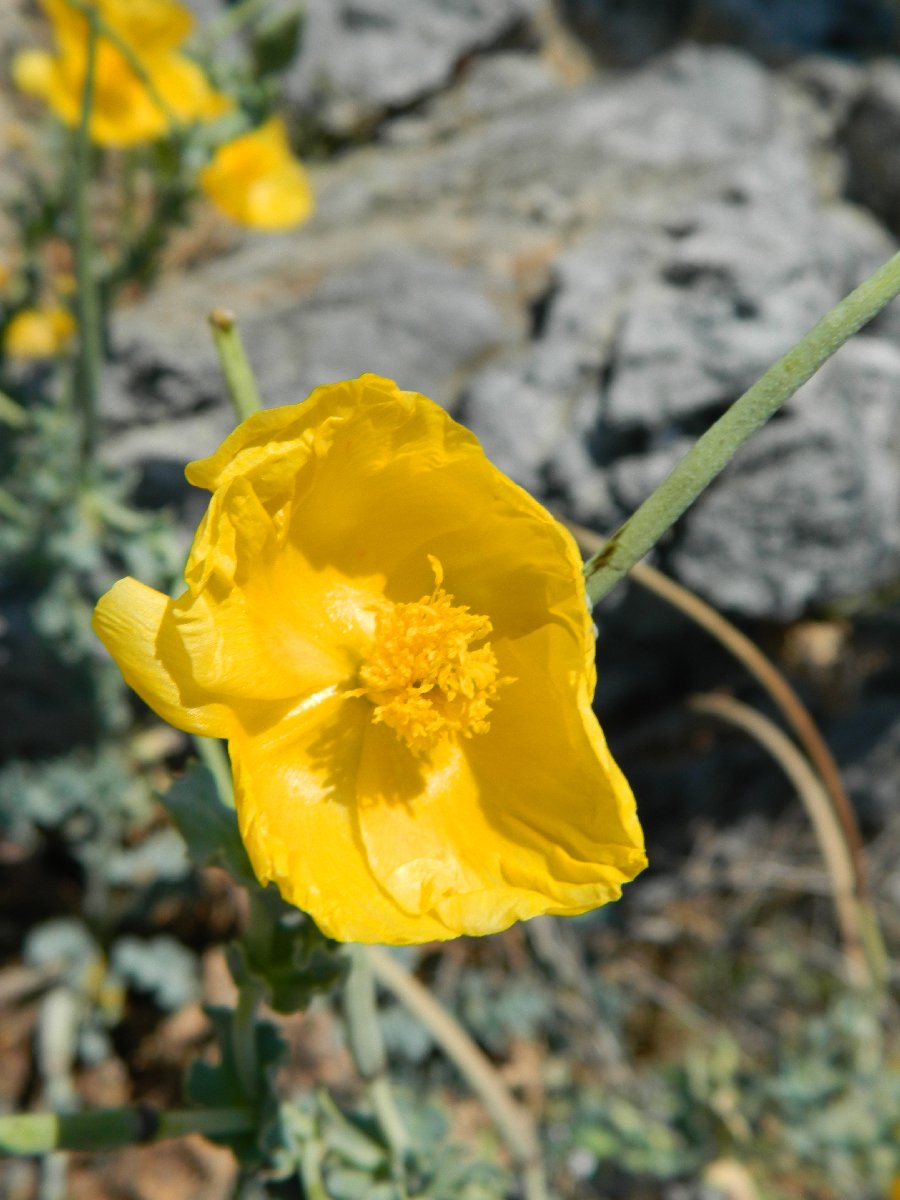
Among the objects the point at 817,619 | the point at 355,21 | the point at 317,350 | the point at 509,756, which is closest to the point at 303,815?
the point at 509,756

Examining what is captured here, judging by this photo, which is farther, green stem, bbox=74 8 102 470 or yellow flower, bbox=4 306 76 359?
yellow flower, bbox=4 306 76 359

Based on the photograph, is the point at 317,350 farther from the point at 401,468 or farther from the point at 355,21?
the point at 355,21

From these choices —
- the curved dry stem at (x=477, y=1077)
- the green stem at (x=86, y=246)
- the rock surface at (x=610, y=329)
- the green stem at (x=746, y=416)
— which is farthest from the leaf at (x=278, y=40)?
the curved dry stem at (x=477, y=1077)

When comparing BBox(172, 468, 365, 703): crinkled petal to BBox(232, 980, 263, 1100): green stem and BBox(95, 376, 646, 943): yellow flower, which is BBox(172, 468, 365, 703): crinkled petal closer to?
BBox(95, 376, 646, 943): yellow flower

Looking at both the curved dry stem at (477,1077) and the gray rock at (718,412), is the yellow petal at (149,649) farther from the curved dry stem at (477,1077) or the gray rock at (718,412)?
the gray rock at (718,412)

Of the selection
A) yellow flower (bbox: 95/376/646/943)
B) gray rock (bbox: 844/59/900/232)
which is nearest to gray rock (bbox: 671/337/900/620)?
gray rock (bbox: 844/59/900/232)

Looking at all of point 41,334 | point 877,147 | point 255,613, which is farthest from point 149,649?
point 877,147
